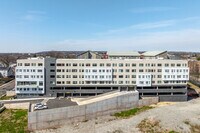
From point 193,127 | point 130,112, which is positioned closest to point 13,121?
point 130,112

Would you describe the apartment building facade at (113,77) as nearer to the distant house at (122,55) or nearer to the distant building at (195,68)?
the distant house at (122,55)

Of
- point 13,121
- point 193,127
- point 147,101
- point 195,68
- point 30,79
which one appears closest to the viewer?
point 193,127

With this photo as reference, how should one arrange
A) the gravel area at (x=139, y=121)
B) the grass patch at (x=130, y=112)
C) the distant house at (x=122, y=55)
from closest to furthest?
the gravel area at (x=139, y=121) → the grass patch at (x=130, y=112) → the distant house at (x=122, y=55)

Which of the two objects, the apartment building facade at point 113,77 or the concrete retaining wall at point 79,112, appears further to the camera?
the apartment building facade at point 113,77

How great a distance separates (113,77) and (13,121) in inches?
1456

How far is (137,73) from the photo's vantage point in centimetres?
8300

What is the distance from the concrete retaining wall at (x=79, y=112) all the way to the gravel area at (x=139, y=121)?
5.45 ft

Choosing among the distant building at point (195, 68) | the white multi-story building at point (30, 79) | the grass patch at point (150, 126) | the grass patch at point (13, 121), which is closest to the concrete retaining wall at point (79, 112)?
the grass patch at point (13, 121)

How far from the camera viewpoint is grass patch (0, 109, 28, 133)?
179ft

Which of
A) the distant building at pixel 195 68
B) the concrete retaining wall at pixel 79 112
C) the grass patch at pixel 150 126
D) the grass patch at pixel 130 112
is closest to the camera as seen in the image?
the grass patch at pixel 150 126

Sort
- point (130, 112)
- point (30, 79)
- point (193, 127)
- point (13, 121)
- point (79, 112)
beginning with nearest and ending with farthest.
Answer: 1. point (193, 127)
2. point (13, 121)
3. point (79, 112)
4. point (130, 112)
5. point (30, 79)

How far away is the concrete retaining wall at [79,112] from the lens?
5531 cm

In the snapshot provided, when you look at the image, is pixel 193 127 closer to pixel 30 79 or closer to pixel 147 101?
pixel 147 101

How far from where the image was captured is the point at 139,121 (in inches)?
2298
